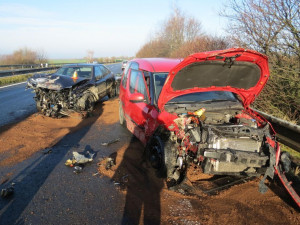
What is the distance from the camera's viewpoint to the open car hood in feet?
11.1

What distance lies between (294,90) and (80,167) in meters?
5.80

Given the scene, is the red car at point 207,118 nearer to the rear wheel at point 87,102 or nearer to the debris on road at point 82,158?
the debris on road at point 82,158

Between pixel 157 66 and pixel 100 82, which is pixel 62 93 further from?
pixel 157 66

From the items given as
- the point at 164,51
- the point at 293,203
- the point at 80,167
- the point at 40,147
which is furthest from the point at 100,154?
the point at 164,51

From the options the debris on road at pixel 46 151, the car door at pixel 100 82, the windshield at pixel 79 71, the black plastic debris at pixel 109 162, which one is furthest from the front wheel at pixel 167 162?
the windshield at pixel 79 71

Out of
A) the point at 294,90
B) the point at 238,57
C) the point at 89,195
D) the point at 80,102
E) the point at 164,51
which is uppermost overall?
the point at 164,51

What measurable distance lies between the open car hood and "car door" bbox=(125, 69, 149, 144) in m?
0.69

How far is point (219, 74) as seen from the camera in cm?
386

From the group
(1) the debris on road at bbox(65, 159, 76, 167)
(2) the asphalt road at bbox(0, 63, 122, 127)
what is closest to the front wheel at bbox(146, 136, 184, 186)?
(1) the debris on road at bbox(65, 159, 76, 167)

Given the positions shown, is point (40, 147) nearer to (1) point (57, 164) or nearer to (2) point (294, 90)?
(1) point (57, 164)

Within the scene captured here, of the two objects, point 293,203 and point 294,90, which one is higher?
point 294,90

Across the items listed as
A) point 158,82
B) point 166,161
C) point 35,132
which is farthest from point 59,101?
point 166,161

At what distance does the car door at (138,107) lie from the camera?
4.51m

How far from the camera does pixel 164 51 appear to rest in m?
34.0
